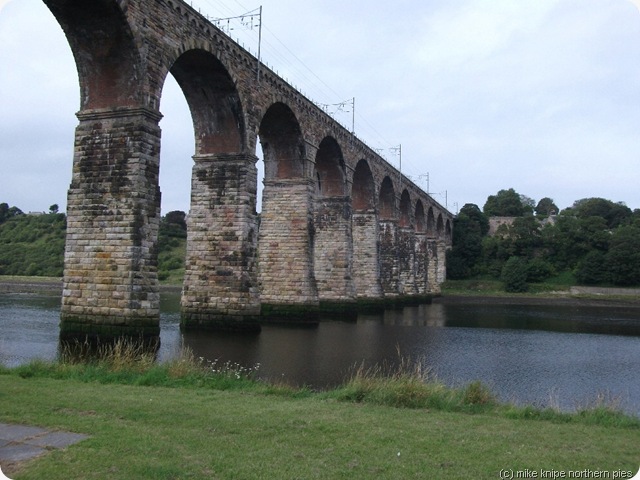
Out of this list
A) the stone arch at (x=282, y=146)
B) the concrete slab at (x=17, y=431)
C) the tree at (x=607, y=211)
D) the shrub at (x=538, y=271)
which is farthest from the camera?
the tree at (x=607, y=211)

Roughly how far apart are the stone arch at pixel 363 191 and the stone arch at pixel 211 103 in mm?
20655

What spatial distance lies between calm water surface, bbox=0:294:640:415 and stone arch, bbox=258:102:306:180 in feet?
27.6

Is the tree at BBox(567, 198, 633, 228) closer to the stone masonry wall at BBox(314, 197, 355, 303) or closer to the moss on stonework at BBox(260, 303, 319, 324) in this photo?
the stone masonry wall at BBox(314, 197, 355, 303)

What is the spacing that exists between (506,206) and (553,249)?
4203cm

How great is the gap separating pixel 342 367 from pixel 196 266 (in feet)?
37.0

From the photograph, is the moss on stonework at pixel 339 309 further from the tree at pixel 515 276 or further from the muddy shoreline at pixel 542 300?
the tree at pixel 515 276

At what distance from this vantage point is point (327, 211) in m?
38.8

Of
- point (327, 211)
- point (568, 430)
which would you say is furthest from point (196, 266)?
point (568, 430)

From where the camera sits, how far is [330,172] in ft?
129

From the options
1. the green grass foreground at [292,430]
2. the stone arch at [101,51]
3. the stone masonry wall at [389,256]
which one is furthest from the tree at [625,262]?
the green grass foreground at [292,430]

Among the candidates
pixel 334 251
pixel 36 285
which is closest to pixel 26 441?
pixel 334 251

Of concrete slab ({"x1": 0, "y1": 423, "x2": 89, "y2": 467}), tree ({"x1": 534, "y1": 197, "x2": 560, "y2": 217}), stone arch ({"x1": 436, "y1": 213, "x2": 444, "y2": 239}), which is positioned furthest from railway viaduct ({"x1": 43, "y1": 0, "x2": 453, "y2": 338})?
tree ({"x1": 534, "y1": 197, "x2": 560, "y2": 217})

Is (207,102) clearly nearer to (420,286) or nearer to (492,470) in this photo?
(492,470)

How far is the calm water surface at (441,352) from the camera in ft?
47.8
